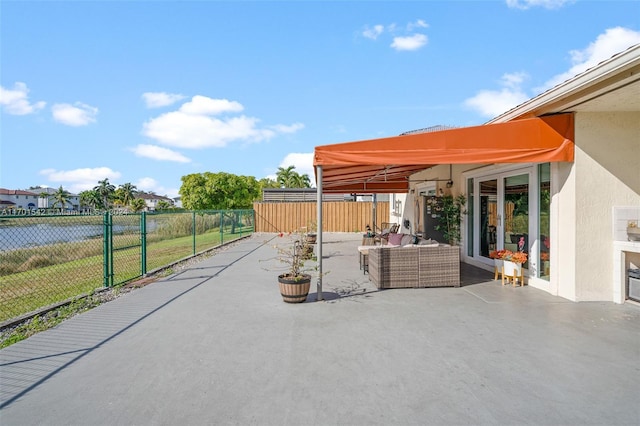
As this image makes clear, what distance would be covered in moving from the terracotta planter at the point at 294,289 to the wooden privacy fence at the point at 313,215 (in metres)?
15.1

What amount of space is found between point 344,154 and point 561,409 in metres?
3.93

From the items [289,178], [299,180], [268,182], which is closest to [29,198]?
[268,182]

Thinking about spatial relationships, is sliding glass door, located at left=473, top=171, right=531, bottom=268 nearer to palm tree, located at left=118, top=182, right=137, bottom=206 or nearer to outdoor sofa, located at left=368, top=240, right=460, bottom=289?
outdoor sofa, located at left=368, top=240, right=460, bottom=289

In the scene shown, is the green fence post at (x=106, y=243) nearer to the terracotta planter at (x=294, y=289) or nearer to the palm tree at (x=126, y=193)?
the terracotta planter at (x=294, y=289)

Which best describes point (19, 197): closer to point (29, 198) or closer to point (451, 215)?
point (29, 198)

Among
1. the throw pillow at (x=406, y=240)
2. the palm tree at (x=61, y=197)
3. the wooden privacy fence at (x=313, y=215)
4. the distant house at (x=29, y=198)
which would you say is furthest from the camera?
the palm tree at (x=61, y=197)

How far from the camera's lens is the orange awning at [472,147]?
5.12 meters

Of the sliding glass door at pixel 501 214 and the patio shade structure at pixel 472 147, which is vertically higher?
the patio shade structure at pixel 472 147

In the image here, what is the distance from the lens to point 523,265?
252 inches

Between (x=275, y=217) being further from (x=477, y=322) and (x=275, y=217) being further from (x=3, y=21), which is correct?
(x=477, y=322)

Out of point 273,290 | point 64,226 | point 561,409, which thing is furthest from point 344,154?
point 64,226

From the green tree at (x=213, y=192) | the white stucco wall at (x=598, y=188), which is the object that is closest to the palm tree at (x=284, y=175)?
the green tree at (x=213, y=192)

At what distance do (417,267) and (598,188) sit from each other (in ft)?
9.97

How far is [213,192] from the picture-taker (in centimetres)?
2816
